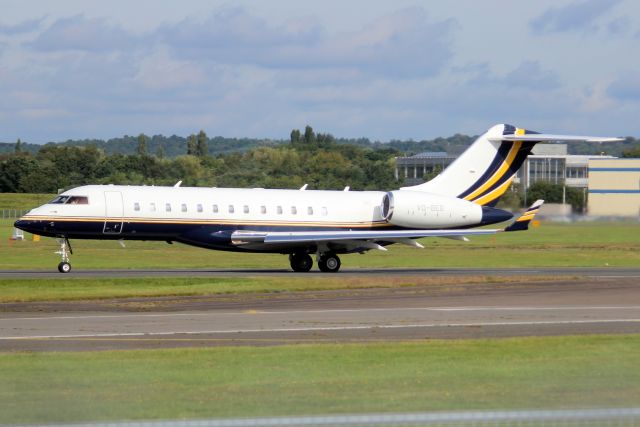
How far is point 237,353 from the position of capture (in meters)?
19.5

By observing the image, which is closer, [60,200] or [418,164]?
[60,200]

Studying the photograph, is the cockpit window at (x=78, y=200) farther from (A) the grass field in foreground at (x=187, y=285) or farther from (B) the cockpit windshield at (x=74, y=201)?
(A) the grass field in foreground at (x=187, y=285)

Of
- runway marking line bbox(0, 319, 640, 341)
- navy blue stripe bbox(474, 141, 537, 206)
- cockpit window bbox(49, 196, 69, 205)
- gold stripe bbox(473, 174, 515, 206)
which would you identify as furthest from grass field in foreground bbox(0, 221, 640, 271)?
runway marking line bbox(0, 319, 640, 341)

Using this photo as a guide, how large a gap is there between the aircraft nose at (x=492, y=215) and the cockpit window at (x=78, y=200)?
608 inches

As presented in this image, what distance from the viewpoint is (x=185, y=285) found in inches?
1395

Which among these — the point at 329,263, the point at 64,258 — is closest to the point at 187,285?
the point at 64,258

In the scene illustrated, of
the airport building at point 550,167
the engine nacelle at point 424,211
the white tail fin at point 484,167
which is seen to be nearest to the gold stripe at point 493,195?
the white tail fin at point 484,167

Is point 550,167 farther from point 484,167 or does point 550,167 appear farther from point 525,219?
point 525,219

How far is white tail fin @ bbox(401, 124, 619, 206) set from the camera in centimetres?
4616

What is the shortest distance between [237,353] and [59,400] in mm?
5406

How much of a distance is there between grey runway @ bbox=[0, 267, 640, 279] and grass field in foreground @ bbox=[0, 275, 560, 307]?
224cm

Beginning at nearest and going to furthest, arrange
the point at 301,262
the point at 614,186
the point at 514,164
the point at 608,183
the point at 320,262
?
the point at 320,262 < the point at 301,262 < the point at 514,164 < the point at 614,186 < the point at 608,183

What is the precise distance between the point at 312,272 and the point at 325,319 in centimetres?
1843

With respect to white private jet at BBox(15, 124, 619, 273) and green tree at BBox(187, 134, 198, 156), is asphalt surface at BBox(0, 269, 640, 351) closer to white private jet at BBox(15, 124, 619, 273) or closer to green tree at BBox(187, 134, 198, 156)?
white private jet at BBox(15, 124, 619, 273)
